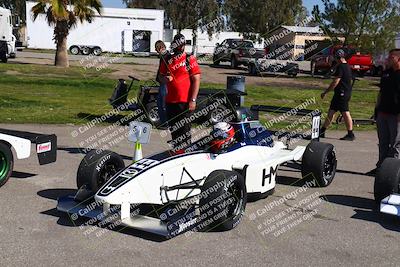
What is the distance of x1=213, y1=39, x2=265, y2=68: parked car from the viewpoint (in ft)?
101

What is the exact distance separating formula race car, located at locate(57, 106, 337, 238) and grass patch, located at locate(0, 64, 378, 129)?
6.69 metres

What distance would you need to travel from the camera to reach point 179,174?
234 inches

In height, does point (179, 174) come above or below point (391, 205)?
above

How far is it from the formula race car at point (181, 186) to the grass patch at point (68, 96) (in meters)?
6.69

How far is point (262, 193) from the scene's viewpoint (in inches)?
263

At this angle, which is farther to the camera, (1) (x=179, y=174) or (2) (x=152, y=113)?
(2) (x=152, y=113)

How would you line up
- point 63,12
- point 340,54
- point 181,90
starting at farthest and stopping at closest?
point 63,12 → point 340,54 → point 181,90

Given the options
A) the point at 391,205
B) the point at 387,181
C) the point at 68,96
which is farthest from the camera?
the point at 68,96

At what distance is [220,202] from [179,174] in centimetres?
63

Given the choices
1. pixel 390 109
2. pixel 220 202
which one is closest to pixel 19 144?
pixel 220 202

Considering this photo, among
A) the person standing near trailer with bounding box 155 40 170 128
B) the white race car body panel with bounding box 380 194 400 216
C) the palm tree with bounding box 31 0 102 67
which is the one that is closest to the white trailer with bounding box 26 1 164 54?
the palm tree with bounding box 31 0 102 67

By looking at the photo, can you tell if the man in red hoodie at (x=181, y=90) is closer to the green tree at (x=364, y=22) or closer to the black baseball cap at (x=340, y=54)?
the black baseball cap at (x=340, y=54)

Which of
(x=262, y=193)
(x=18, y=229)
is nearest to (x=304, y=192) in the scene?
(x=262, y=193)

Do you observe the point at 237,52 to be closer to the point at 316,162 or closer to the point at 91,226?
the point at 316,162
